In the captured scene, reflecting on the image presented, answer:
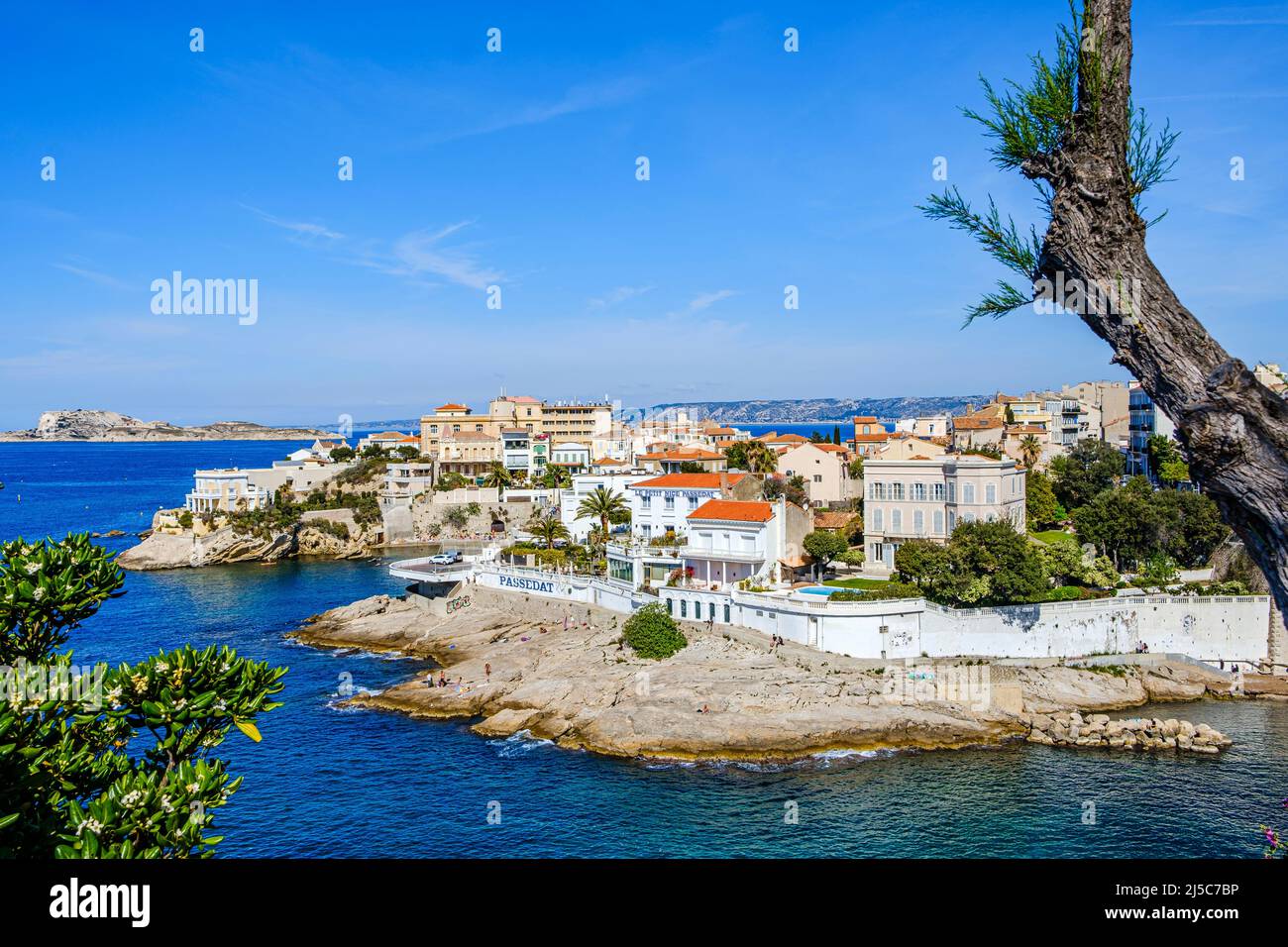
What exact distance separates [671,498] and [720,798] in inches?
1049

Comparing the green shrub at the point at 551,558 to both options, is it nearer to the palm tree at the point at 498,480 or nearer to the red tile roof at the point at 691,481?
the red tile roof at the point at 691,481

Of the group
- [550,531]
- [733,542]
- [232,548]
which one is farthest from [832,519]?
[232,548]

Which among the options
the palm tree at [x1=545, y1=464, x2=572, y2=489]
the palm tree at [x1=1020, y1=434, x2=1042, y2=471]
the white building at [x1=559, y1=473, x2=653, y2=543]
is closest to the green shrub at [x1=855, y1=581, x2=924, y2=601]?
the white building at [x1=559, y1=473, x2=653, y2=543]

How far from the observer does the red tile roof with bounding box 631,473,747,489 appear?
51156 millimetres

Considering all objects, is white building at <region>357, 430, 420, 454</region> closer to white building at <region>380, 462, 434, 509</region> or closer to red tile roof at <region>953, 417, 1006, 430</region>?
white building at <region>380, 462, 434, 509</region>

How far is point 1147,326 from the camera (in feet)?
16.3

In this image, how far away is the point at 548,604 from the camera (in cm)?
4997

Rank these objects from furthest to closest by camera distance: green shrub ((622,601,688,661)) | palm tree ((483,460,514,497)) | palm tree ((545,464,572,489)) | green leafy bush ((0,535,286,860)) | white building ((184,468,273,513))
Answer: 1. palm tree ((483,460,514,497))
2. palm tree ((545,464,572,489))
3. white building ((184,468,273,513))
4. green shrub ((622,601,688,661))
5. green leafy bush ((0,535,286,860))

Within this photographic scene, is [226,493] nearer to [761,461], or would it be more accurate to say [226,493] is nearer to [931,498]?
[761,461]

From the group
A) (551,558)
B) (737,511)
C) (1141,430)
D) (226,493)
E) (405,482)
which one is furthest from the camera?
(405,482)

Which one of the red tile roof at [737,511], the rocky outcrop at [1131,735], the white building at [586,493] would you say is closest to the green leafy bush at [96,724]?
the rocky outcrop at [1131,735]

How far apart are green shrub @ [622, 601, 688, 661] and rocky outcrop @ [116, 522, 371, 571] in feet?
168
